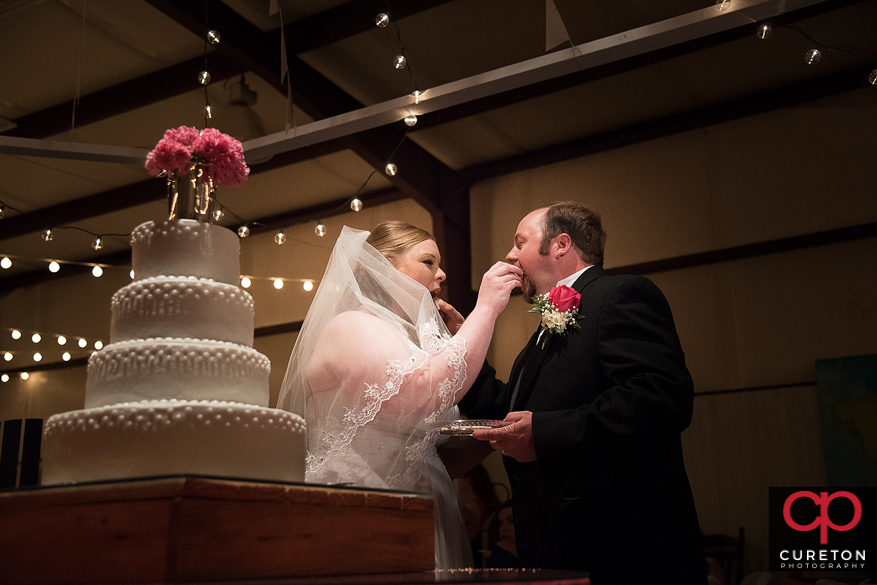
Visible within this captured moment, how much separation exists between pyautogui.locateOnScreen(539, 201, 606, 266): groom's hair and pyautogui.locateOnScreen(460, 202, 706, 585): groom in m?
0.35

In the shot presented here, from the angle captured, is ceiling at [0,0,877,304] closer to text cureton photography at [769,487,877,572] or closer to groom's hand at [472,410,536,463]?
groom's hand at [472,410,536,463]

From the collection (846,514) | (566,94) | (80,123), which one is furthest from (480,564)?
(80,123)

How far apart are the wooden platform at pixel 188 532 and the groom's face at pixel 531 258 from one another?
161 cm

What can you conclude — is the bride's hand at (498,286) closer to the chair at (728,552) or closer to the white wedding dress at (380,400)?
the white wedding dress at (380,400)

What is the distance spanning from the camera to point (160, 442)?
1.48m

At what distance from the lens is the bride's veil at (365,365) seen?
2461 millimetres

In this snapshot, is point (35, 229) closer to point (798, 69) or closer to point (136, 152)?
point (136, 152)

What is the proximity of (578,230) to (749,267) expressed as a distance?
3.07 meters

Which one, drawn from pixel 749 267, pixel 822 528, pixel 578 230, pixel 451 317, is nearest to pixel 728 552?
pixel 822 528

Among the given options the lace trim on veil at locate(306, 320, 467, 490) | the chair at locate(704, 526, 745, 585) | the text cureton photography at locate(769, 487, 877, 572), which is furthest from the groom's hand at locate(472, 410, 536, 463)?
the chair at locate(704, 526, 745, 585)

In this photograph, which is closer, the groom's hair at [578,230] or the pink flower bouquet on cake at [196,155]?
the pink flower bouquet on cake at [196,155]

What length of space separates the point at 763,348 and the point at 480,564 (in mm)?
2855

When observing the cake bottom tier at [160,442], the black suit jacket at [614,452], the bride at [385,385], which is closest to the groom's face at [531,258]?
the bride at [385,385]

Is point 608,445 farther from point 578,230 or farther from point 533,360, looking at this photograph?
point 578,230
